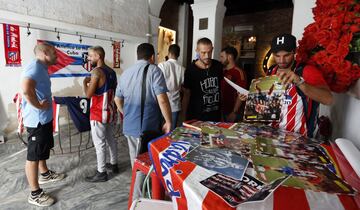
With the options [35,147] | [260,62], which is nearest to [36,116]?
[35,147]

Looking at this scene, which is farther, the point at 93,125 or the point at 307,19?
Answer: the point at 307,19

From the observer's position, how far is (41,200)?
1.87 meters

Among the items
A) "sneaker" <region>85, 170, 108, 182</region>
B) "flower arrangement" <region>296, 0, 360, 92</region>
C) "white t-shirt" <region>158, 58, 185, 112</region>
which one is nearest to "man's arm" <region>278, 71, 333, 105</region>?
"flower arrangement" <region>296, 0, 360, 92</region>

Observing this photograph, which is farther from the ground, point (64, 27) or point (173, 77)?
point (64, 27)

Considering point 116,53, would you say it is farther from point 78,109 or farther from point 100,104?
point 100,104

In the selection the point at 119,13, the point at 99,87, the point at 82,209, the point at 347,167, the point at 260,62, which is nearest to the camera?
the point at 347,167

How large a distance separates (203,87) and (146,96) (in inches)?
26.5

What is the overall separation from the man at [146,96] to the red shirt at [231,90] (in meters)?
1.11

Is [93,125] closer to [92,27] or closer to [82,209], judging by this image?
[82,209]

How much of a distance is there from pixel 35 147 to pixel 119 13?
3.22m

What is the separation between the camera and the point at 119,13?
4.23 m

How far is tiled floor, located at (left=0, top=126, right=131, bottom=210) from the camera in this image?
192cm

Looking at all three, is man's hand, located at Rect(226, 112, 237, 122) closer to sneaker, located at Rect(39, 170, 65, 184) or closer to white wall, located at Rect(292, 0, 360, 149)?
white wall, located at Rect(292, 0, 360, 149)

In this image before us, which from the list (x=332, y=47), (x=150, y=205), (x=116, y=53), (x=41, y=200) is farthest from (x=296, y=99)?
(x=116, y=53)
